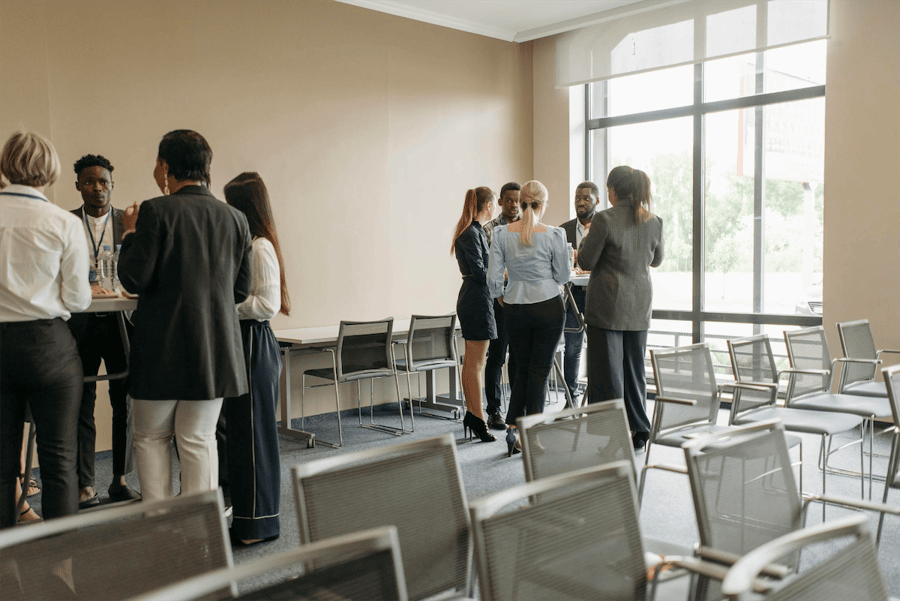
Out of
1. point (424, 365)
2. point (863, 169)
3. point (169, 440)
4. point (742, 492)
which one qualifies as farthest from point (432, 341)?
point (742, 492)

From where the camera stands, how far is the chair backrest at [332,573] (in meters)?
1.08

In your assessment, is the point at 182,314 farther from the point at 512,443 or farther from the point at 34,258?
the point at 512,443

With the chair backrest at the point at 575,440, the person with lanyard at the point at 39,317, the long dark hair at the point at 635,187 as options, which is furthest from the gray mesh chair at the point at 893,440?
the person with lanyard at the point at 39,317

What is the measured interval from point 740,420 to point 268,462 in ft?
7.06

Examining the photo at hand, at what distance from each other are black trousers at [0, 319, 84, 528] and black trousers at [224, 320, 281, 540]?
610 millimetres

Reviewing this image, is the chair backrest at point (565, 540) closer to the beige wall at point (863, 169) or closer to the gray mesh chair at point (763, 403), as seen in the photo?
the gray mesh chair at point (763, 403)


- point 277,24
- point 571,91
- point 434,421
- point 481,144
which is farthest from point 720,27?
point 434,421

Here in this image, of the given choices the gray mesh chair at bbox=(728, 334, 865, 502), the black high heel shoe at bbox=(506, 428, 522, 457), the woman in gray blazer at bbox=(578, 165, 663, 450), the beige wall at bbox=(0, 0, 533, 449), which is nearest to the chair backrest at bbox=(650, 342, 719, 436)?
the gray mesh chair at bbox=(728, 334, 865, 502)

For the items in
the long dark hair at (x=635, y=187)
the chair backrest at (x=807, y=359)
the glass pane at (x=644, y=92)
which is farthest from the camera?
the glass pane at (x=644, y=92)

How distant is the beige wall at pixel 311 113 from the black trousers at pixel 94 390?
1.08 metres

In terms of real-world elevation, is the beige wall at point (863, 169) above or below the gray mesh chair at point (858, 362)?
above

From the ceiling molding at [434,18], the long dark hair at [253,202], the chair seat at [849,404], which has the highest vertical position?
the ceiling molding at [434,18]

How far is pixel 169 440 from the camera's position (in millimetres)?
2793

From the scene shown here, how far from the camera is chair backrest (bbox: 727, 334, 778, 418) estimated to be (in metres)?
3.62
